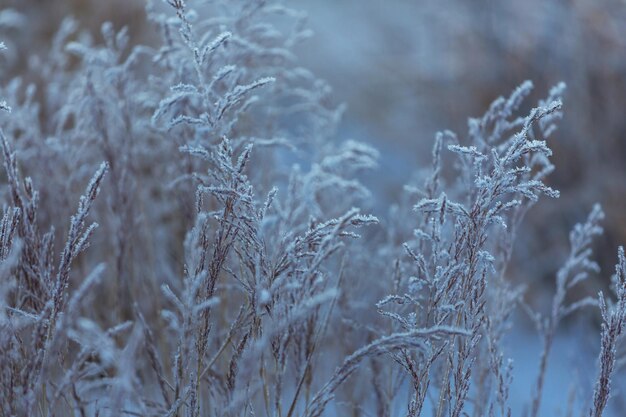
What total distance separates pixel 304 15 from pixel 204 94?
37.4 inches

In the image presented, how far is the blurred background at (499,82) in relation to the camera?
11.8 ft

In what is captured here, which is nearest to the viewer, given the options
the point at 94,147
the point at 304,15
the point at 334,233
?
the point at 334,233

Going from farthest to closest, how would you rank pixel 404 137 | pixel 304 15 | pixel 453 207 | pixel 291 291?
pixel 404 137, pixel 304 15, pixel 291 291, pixel 453 207

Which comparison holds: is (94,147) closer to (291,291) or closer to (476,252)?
(291,291)

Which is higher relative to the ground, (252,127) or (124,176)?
(252,127)

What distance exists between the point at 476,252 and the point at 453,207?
9 centimetres

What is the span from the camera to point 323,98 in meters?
2.30

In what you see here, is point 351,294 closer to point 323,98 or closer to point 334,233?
point 323,98

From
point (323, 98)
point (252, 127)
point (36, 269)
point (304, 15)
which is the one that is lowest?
point (36, 269)

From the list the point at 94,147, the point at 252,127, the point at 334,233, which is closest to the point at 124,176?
the point at 252,127

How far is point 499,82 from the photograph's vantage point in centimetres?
407

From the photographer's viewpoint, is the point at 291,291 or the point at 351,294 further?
the point at 351,294

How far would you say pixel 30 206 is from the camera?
52.7 inches

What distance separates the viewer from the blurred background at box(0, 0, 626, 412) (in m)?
3.60
